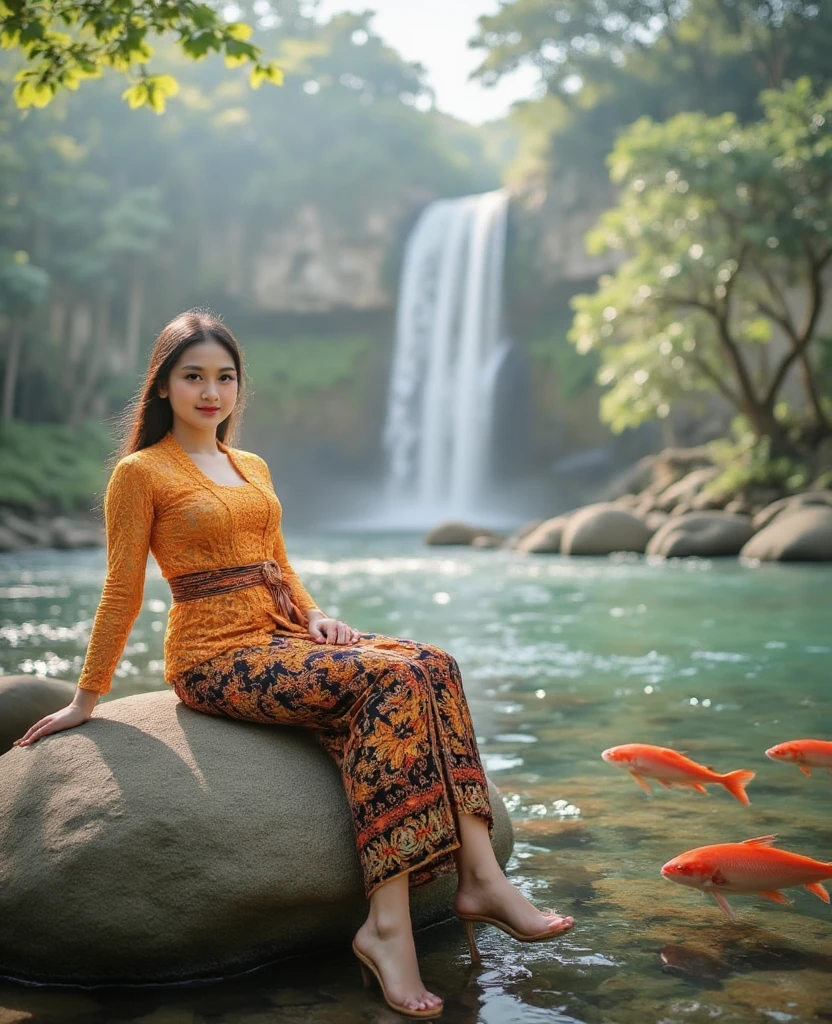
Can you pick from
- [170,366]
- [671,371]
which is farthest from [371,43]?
[170,366]

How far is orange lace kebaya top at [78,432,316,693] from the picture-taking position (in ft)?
12.1

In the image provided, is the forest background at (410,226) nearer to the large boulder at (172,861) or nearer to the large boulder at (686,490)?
the large boulder at (686,490)

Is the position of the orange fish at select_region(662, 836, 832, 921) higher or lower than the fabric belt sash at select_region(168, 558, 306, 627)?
lower

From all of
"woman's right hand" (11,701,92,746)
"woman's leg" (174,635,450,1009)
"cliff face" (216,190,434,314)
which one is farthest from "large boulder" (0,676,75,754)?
"cliff face" (216,190,434,314)

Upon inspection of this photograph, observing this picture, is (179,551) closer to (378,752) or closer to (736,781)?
(378,752)

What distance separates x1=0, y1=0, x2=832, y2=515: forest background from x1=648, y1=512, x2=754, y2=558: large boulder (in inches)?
145

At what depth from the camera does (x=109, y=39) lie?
6.14 m

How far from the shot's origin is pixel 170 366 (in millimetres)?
3943

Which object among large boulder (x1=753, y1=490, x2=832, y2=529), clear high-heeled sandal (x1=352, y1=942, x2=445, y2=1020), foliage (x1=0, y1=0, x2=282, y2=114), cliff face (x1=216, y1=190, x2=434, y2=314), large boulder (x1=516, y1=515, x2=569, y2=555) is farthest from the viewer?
cliff face (x1=216, y1=190, x2=434, y2=314)

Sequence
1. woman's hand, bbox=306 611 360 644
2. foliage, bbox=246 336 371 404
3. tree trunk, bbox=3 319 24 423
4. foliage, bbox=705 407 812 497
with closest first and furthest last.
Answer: woman's hand, bbox=306 611 360 644 < foliage, bbox=705 407 812 497 < tree trunk, bbox=3 319 24 423 < foliage, bbox=246 336 371 404

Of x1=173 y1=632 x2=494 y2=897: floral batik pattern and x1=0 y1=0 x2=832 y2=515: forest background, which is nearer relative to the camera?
x1=173 y1=632 x2=494 y2=897: floral batik pattern

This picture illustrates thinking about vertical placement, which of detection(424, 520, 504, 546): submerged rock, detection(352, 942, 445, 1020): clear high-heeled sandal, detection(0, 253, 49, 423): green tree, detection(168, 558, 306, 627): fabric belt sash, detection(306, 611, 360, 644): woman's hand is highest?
detection(0, 253, 49, 423): green tree

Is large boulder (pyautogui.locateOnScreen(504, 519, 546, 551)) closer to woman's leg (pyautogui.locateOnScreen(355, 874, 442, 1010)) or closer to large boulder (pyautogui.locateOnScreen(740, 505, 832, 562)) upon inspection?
large boulder (pyautogui.locateOnScreen(740, 505, 832, 562))

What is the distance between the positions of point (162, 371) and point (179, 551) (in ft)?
2.08
